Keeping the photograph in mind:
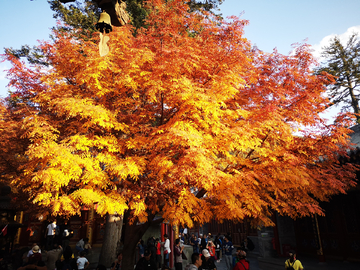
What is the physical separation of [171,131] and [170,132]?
2.6 inches

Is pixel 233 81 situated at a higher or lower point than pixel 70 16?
lower

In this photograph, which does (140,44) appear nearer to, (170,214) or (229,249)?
(170,214)

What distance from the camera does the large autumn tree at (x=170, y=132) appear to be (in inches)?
266

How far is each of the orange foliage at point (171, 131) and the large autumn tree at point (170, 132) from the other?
0.04m

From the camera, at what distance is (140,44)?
29.0ft

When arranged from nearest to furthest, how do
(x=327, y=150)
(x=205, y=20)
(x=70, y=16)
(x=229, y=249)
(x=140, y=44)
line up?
(x=327, y=150) < (x=140, y=44) < (x=205, y=20) < (x=229, y=249) < (x=70, y=16)

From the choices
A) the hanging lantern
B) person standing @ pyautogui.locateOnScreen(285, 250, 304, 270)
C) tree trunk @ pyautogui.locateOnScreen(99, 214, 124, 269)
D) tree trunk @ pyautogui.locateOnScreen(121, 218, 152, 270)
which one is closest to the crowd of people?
person standing @ pyautogui.locateOnScreen(285, 250, 304, 270)

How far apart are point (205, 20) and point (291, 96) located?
16.9ft

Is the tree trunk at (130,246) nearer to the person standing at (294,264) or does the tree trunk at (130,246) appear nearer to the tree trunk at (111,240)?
the tree trunk at (111,240)

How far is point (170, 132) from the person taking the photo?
632 cm

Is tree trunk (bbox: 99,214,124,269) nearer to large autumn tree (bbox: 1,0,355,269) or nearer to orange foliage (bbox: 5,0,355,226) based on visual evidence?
large autumn tree (bbox: 1,0,355,269)

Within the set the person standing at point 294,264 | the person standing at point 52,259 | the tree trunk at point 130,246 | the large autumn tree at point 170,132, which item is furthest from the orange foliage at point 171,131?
the person standing at point 52,259

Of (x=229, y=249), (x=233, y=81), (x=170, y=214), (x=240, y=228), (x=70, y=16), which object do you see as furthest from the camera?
(x=240, y=228)

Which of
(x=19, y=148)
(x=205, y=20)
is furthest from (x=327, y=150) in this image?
(x=19, y=148)
